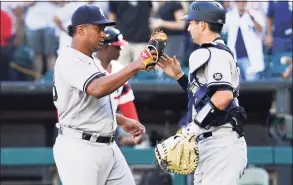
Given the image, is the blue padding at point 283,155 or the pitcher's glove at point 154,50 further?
the blue padding at point 283,155

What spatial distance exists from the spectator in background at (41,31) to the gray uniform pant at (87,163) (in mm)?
4445

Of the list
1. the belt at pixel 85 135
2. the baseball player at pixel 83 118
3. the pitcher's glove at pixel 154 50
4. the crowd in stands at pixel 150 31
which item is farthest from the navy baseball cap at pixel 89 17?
the crowd in stands at pixel 150 31

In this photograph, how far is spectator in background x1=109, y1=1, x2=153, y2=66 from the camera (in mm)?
9867

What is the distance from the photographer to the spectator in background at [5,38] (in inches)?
392

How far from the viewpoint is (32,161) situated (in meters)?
8.95

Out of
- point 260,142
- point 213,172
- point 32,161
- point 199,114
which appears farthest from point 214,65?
point 260,142

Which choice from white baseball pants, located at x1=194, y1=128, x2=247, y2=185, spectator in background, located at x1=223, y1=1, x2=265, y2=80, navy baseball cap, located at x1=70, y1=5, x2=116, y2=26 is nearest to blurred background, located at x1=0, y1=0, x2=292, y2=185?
spectator in background, located at x1=223, y1=1, x2=265, y2=80

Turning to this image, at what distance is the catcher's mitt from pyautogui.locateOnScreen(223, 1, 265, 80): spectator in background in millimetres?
4517

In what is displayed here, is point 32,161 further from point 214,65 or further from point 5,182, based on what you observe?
point 214,65

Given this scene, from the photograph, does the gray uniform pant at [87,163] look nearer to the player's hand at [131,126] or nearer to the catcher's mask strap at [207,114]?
the player's hand at [131,126]

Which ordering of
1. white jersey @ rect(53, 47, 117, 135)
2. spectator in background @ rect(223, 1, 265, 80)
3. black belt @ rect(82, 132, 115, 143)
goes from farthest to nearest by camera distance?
spectator in background @ rect(223, 1, 265, 80) < black belt @ rect(82, 132, 115, 143) < white jersey @ rect(53, 47, 117, 135)

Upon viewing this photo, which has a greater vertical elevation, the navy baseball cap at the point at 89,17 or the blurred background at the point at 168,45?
the navy baseball cap at the point at 89,17

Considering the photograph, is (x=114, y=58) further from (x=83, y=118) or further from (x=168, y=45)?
(x=168, y=45)

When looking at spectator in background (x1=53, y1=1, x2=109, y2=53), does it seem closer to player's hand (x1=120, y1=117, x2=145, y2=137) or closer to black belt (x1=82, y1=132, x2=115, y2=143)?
player's hand (x1=120, y1=117, x2=145, y2=137)
